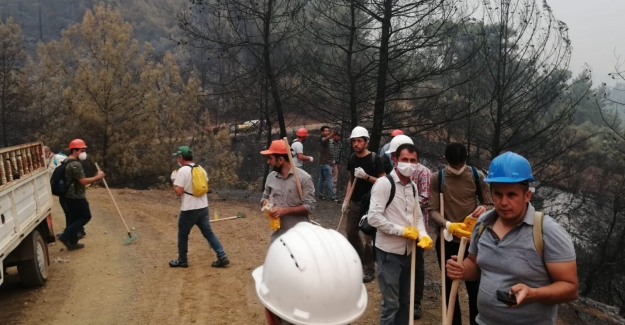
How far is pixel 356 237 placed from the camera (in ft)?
20.6

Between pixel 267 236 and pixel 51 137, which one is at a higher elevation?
pixel 51 137

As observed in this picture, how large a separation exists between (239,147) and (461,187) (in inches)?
1079

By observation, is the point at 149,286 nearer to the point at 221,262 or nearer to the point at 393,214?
the point at 221,262

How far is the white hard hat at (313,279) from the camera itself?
6.46 ft

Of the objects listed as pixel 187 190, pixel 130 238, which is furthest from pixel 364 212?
pixel 130 238

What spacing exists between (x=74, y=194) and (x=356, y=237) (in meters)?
4.92

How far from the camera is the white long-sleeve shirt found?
4.04 m

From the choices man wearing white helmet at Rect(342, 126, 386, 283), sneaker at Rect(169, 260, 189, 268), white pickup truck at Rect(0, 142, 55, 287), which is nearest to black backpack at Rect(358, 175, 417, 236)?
man wearing white helmet at Rect(342, 126, 386, 283)

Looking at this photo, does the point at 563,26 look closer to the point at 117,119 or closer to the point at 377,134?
the point at 377,134

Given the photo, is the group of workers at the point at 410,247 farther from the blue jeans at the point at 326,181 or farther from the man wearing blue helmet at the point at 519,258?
the blue jeans at the point at 326,181

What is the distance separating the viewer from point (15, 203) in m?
5.77

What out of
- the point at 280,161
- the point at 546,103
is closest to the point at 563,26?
the point at 546,103

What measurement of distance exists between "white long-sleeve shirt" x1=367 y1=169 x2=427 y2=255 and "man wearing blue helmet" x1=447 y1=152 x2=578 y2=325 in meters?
1.20

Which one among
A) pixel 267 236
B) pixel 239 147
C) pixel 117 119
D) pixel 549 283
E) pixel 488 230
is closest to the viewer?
pixel 549 283
